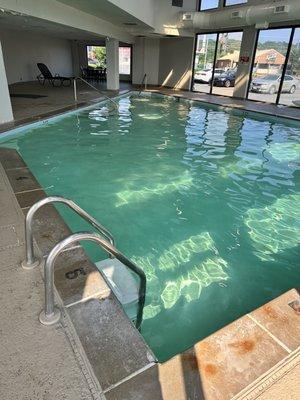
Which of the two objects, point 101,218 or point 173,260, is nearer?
point 173,260

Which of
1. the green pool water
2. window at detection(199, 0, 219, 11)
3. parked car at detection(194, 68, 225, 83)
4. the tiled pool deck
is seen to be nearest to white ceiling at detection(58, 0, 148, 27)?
the green pool water

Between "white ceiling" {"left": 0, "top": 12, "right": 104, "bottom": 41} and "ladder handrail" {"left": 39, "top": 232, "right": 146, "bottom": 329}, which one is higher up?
"white ceiling" {"left": 0, "top": 12, "right": 104, "bottom": 41}

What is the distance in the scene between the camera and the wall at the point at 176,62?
13.1 m

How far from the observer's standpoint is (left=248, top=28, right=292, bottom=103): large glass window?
381 inches

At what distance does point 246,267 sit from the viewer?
267cm

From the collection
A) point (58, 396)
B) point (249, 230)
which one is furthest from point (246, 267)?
point (58, 396)

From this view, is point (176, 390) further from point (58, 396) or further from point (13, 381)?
point (13, 381)

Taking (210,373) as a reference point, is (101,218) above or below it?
below

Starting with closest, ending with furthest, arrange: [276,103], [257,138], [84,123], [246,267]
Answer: [246,267], [257,138], [84,123], [276,103]

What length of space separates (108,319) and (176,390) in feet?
1.59

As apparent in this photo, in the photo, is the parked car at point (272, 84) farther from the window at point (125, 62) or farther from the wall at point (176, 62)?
the window at point (125, 62)

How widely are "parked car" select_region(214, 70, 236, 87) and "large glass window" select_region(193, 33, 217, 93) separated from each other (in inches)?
14.1

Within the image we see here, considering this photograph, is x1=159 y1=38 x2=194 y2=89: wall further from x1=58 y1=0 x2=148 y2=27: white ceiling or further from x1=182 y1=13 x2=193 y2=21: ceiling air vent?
x1=58 y1=0 x2=148 y2=27: white ceiling

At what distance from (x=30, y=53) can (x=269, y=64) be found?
11.0 metres
